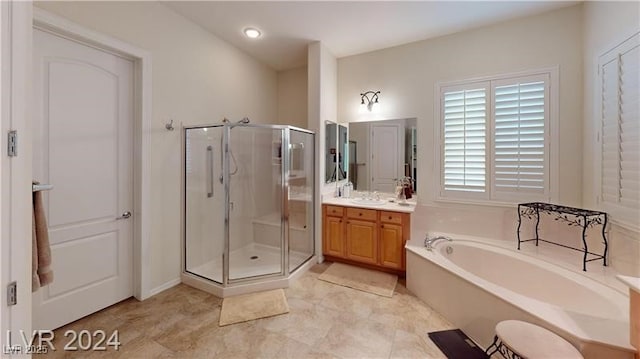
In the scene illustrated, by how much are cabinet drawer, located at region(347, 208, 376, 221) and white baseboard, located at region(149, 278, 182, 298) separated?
208 centimetres

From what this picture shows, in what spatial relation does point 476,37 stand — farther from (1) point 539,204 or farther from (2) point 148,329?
(2) point 148,329

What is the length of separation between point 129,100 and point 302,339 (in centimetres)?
260

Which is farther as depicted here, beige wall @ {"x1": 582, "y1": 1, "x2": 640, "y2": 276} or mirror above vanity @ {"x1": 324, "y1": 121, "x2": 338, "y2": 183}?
mirror above vanity @ {"x1": 324, "y1": 121, "x2": 338, "y2": 183}

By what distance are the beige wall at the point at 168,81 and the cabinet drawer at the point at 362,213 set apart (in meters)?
1.99

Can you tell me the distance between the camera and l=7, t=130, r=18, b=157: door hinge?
3.18 ft

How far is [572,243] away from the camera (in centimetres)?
257

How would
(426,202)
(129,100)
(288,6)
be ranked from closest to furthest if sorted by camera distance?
(129,100), (288,6), (426,202)

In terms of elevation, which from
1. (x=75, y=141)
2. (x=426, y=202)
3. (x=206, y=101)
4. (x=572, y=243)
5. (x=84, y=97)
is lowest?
(x=572, y=243)

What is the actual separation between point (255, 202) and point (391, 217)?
1.79 m

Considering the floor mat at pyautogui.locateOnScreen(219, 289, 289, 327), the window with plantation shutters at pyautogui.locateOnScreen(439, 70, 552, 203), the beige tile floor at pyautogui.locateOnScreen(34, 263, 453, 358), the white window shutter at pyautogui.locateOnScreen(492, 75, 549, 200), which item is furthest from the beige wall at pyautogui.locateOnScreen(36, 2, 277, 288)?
the white window shutter at pyautogui.locateOnScreen(492, 75, 549, 200)

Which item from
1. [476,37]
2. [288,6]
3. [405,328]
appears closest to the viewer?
[405,328]

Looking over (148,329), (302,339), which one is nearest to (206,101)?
(148,329)

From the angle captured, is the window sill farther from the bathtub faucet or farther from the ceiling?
the ceiling

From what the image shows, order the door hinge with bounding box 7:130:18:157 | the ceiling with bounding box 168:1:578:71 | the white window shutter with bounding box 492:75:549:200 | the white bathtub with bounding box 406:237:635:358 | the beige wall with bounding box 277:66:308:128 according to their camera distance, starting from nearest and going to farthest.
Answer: the door hinge with bounding box 7:130:18:157, the white bathtub with bounding box 406:237:635:358, the ceiling with bounding box 168:1:578:71, the white window shutter with bounding box 492:75:549:200, the beige wall with bounding box 277:66:308:128
